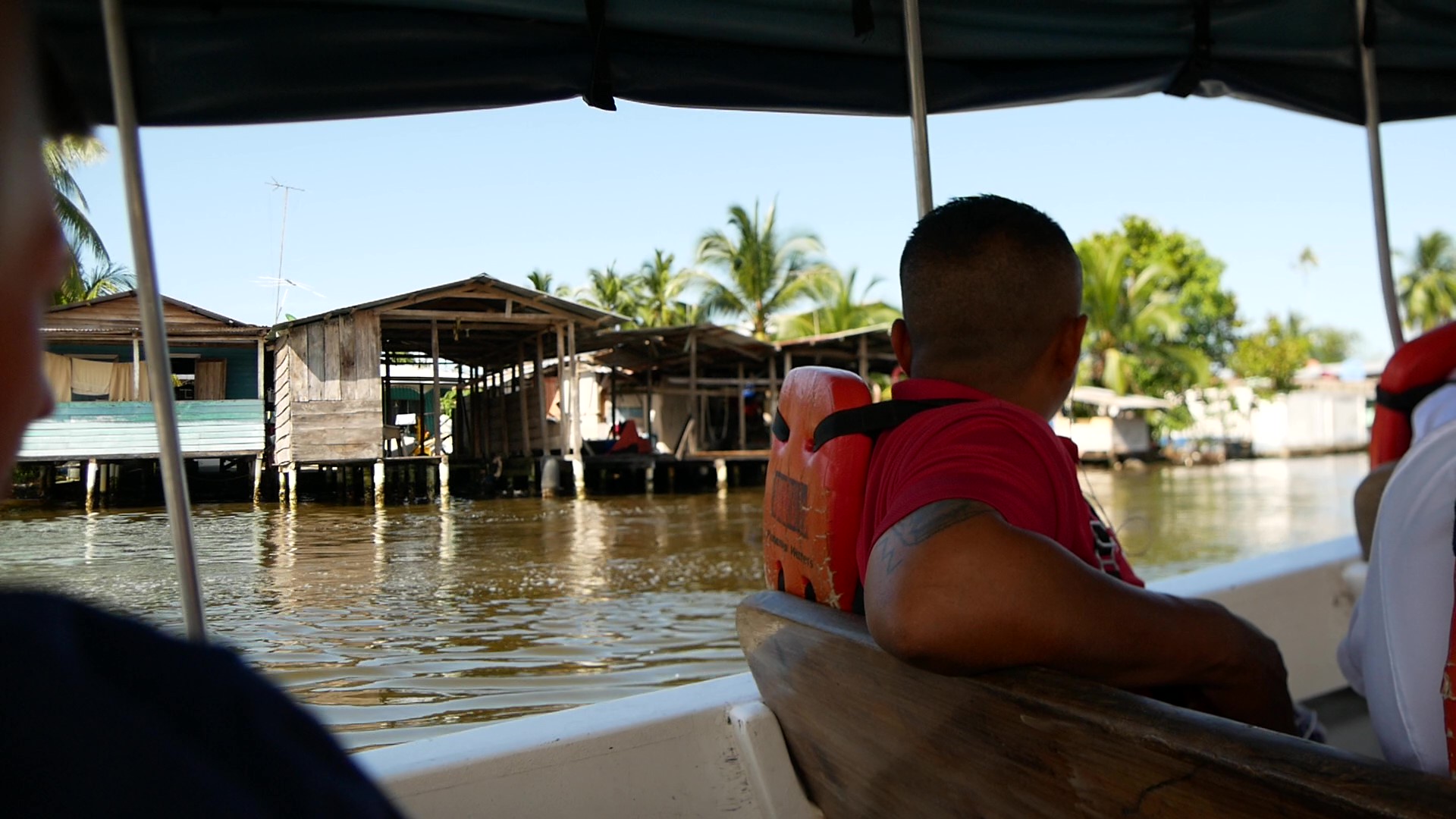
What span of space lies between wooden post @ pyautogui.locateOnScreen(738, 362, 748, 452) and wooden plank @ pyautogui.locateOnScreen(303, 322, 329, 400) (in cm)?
1956

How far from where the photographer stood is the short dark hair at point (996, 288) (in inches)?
48.9

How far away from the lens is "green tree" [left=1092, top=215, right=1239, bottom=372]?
30.3 metres

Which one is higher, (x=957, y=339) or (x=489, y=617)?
(x=957, y=339)

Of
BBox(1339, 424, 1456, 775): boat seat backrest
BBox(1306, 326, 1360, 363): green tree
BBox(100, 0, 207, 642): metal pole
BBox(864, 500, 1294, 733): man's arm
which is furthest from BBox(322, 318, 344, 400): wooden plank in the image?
BBox(1306, 326, 1360, 363): green tree

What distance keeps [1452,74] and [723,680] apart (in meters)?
2.74

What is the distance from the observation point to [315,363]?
2.19 meters

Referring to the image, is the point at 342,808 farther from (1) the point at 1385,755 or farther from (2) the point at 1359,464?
(2) the point at 1359,464

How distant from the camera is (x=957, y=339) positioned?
1.26 m

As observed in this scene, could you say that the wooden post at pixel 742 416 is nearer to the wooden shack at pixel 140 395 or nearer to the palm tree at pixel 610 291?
the palm tree at pixel 610 291

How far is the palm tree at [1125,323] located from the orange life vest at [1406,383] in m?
26.6

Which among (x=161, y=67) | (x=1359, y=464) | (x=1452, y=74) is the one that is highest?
(x=1452, y=74)

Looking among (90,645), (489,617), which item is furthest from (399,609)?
(90,645)

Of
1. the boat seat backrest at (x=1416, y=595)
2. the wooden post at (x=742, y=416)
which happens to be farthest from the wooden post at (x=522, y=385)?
the wooden post at (x=742, y=416)

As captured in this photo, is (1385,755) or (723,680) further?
(723,680)
